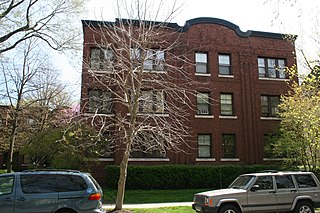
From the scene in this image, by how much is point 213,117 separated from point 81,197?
54.1 feet

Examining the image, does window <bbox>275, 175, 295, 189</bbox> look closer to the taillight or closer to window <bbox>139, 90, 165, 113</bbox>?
window <bbox>139, 90, 165, 113</bbox>

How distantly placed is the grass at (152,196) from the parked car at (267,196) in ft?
17.8

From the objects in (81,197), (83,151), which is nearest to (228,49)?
(83,151)

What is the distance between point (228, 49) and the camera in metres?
25.8

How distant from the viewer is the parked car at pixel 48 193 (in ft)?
29.2

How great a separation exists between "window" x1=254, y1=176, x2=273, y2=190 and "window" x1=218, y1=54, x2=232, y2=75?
49.3 ft

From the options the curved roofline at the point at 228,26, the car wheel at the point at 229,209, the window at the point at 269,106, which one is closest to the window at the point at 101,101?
the car wheel at the point at 229,209

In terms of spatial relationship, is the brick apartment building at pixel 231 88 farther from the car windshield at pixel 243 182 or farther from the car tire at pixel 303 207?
the car tire at pixel 303 207

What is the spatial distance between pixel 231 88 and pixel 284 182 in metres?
14.4

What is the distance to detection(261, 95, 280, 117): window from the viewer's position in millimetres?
25844

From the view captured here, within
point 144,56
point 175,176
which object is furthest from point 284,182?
point 175,176

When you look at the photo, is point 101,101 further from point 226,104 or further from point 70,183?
point 226,104

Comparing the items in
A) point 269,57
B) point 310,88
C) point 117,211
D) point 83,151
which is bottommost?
point 117,211

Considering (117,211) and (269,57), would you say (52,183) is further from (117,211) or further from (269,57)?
(269,57)
